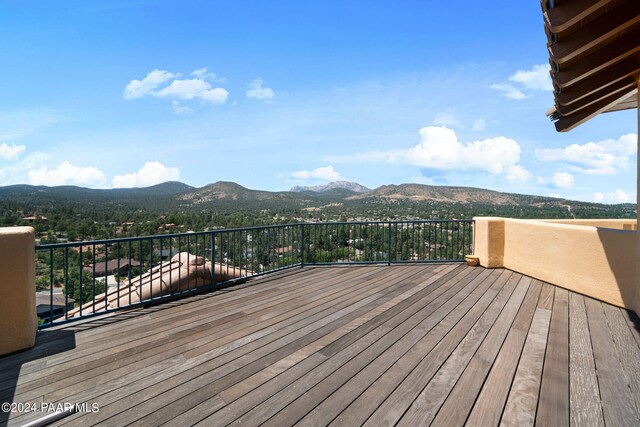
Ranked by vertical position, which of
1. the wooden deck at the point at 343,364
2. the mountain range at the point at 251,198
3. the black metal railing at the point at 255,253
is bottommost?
the wooden deck at the point at 343,364

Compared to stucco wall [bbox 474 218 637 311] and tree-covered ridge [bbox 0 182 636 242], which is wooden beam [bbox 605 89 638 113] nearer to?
stucco wall [bbox 474 218 637 311]

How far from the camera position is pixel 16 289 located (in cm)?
277

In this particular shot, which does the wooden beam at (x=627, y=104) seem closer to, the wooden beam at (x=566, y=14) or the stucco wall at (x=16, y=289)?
the wooden beam at (x=566, y=14)

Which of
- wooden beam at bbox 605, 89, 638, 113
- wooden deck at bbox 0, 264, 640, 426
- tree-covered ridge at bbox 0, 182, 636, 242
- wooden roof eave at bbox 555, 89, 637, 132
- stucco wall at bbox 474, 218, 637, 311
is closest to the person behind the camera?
wooden deck at bbox 0, 264, 640, 426

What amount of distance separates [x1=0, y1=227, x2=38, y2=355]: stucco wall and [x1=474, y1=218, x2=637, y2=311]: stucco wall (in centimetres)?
672

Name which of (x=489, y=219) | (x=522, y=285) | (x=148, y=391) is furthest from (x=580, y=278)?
(x=148, y=391)

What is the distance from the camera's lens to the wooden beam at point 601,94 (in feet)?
13.0

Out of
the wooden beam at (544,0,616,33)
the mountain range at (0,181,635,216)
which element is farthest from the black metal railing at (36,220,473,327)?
the mountain range at (0,181,635,216)

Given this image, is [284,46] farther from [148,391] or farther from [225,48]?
[148,391]

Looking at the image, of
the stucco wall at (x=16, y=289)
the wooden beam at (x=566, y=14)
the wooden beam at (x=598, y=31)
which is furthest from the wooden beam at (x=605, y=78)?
the stucco wall at (x=16, y=289)

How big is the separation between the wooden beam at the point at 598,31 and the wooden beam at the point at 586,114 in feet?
6.78

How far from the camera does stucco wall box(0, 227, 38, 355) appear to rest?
2701 millimetres

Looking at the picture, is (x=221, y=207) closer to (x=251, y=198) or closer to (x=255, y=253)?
(x=251, y=198)

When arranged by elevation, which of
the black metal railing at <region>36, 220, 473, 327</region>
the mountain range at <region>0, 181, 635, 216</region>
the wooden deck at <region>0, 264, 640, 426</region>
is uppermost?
the mountain range at <region>0, 181, 635, 216</region>
